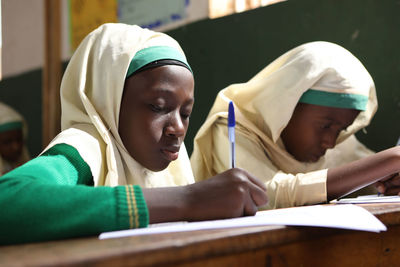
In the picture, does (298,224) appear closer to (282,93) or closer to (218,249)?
(218,249)

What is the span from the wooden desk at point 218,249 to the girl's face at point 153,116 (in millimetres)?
594

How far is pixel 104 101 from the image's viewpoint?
1.38 meters

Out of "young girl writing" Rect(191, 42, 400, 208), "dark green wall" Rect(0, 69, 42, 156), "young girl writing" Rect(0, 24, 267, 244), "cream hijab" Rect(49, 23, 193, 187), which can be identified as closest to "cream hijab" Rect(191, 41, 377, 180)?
"young girl writing" Rect(191, 42, 400, 208)

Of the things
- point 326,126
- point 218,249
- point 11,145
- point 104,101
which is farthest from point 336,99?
point 11,145

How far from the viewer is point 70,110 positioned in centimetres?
140

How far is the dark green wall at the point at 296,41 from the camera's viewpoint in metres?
2.38

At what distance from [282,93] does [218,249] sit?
1.39m

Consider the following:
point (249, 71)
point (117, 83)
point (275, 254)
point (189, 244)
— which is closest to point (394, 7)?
point (249, 71)

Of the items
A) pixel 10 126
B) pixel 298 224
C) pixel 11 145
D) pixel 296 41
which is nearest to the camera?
pixel 298 224

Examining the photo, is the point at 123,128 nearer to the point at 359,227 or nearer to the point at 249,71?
the point at 359,227

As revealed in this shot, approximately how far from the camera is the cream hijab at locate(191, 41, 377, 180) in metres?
1.98

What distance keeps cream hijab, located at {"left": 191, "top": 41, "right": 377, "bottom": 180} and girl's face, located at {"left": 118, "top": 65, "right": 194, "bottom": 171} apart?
0.65m

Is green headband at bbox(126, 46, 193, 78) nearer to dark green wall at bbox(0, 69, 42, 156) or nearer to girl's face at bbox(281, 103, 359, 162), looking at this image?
girl's face at bbox(281, 103, 359, 162)

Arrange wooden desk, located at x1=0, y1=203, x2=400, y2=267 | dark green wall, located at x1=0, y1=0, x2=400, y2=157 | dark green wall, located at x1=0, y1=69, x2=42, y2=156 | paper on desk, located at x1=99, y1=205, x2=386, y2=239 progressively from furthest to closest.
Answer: dark green wall, located at x1=0, y1=69, x2=42, y2=156
dark green wall, located at x1=0, y1=0, x2=400, y2=157
paper on desk, located at x1=99, y1=205, x2=386, y2=239
wooden desk, located at x1=0, y1=203, x2=400, y2=267
